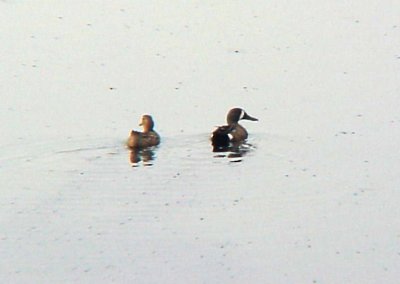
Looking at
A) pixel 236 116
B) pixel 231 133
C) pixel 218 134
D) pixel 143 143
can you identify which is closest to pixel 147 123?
pixel 143 143

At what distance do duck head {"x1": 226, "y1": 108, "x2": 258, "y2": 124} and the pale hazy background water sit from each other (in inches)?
6.6

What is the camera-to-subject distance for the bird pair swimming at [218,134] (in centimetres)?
1658

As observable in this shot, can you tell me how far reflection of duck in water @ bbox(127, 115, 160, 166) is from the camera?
53.7ft

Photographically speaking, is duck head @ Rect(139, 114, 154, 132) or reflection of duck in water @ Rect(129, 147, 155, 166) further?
duck head @ Rect(139, 114, 154, 132)

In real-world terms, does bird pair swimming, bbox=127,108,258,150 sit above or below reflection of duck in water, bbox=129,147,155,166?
above

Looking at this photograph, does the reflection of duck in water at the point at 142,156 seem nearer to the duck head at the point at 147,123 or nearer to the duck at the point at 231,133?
the duck head at the point at 147,123

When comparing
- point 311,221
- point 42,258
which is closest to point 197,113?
point 311,221

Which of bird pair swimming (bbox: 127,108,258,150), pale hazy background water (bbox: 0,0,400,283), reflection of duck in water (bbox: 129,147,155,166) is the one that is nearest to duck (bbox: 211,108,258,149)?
bird pair swimming (bbox: 127,108,258,150)

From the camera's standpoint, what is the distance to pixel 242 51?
20672 mm

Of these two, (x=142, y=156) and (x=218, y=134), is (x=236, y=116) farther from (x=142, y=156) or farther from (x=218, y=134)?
(x=142, y=156)

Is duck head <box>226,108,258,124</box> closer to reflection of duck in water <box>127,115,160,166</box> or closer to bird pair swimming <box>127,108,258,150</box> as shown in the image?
bird pair swimming <box>127,108,258,150</box>

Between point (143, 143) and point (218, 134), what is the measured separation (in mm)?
887

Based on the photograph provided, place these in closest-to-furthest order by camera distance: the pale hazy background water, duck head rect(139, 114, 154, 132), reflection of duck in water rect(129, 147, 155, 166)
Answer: the pale hazy background water
reflection of duck in water rect(129, 147, 155, 166)
duck head rect(139, 114, 154, 132)

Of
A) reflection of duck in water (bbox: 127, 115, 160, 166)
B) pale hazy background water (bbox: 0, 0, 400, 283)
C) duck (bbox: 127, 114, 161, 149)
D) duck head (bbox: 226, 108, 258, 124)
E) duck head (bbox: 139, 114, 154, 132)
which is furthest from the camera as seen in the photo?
duck head (bbox: 226, 108, 258, 124)
